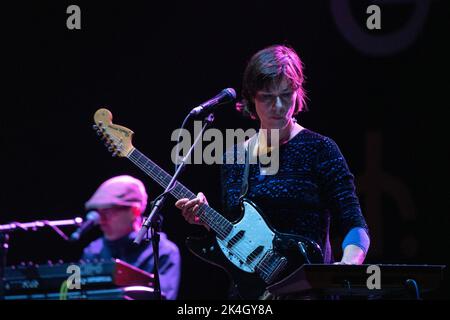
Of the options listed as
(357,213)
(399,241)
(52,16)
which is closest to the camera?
(357,213)

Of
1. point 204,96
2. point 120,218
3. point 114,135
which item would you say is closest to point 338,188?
point 114,135

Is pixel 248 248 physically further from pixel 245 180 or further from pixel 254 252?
pixel 245 180

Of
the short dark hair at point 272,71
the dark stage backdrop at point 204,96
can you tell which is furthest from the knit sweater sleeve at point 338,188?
the dark stage backdrop at point 204,96

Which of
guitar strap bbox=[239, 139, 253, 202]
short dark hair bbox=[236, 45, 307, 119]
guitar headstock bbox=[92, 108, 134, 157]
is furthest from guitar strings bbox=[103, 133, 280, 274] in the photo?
short dark hair bbox=[236, 45, 307, 119]

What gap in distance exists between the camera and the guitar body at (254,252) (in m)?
2.95

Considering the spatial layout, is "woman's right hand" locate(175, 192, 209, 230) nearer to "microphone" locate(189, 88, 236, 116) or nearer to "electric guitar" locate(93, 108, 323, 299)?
"electric guitar" locate(93, 108, 323, 299)

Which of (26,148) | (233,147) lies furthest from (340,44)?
(26,148)

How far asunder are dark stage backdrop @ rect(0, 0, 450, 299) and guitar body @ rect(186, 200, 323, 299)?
1.72 m

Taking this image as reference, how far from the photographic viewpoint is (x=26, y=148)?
211 inches

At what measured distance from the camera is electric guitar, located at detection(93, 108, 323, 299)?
9.70 ft

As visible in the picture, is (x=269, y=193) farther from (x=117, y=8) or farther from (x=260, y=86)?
(x=117, y=8)

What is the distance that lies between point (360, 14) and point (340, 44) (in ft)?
0.83
